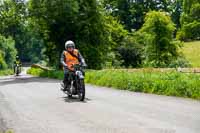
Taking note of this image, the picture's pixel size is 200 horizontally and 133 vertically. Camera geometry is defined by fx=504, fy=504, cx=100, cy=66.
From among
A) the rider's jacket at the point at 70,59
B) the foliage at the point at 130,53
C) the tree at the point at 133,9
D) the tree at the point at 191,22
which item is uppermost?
the tree at the point at 133,9

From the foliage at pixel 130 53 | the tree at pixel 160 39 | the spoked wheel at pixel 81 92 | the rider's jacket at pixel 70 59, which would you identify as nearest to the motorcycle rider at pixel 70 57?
the rider's jacket at pixel 70 59

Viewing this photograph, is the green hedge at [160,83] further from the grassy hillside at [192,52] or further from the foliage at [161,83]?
the grassy hillside at [192,52]

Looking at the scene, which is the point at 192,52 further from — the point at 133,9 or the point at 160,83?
the point at 160,83

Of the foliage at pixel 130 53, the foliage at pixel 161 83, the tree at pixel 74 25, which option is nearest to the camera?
the foliage at pixel 161 83

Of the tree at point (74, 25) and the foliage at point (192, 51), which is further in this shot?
the foliage at point (192, 51)

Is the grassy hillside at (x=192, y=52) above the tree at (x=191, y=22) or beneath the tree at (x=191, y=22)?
beneath

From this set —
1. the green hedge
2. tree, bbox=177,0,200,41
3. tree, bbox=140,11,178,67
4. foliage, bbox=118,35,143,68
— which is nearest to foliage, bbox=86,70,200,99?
the green hedge

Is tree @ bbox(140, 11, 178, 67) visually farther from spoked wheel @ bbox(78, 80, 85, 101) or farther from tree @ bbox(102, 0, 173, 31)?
tree @ bbox(102, 0, 173, 31)

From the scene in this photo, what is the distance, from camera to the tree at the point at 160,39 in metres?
45.9

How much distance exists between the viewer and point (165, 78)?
1833 centimetres

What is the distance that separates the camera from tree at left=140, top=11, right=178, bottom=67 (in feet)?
151

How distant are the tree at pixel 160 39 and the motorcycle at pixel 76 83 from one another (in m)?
29.0

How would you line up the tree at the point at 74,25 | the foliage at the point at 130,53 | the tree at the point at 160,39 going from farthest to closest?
1. the foliage at the point at 130,53
2. the tree at the point at 160,39
3. the tree at the point at 74,25

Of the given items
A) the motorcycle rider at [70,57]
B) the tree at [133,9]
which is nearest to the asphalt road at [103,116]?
the motorcycle rider at [70,57]
